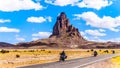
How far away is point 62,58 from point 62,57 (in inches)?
10.3

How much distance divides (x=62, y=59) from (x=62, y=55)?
68cm

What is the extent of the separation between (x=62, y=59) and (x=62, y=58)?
0.57 ft

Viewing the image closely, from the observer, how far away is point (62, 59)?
47.8m

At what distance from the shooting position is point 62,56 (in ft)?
156

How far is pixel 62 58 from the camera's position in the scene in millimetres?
47781

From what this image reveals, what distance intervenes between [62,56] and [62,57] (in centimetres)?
17

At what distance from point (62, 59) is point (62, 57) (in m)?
0.42

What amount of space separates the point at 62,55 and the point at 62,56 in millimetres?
202

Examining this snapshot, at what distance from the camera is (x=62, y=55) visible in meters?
47.8

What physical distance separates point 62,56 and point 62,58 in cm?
37

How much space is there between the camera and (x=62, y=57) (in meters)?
47.6

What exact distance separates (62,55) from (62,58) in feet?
1.65
